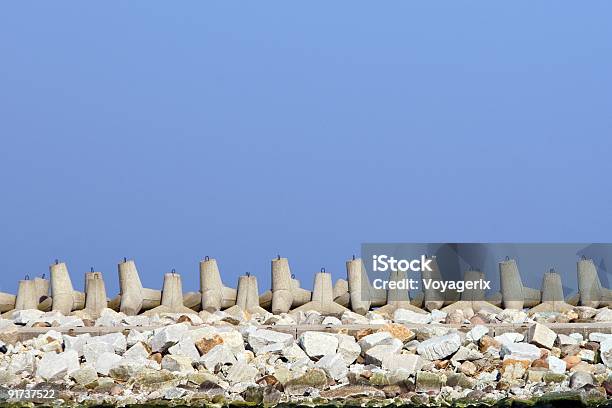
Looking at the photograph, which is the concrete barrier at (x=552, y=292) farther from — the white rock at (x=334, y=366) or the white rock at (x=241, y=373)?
the white rock at (x=241, y=373)

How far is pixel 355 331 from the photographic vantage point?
12.0 metres

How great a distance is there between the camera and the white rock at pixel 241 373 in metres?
10.4

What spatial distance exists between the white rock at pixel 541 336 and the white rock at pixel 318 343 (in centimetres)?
190

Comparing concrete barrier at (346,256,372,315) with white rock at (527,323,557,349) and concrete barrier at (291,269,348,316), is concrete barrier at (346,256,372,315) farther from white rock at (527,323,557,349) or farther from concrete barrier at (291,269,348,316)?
white rock at (527,323,557,349)

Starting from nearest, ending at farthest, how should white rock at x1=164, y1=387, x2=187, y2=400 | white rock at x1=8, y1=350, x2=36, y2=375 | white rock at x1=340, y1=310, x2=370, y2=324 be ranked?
white rock at x1=164, y1=387, x2=187, y2=400, white rock at x1=8, y1=350, x2=36, y2=375, white rock at x1=340, y1=310, x2=370, y2=324

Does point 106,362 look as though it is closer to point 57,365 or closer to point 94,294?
point 57,365

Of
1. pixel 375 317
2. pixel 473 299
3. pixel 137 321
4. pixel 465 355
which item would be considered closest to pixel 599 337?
pixel 465 355

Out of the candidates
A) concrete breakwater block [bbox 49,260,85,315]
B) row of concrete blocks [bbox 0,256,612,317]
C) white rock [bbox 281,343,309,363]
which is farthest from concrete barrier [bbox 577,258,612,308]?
concrete breakwater block [bbox 49,260,85,315]

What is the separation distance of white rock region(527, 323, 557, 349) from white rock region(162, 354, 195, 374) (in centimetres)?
324

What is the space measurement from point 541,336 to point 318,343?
213 cm

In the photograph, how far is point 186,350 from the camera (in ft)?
36.4

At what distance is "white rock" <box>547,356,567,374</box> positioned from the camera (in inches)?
410

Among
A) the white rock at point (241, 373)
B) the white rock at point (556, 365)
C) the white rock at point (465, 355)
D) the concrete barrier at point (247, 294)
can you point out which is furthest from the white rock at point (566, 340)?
the concrete barrier at point (247, 294)

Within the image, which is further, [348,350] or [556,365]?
[348,350]
